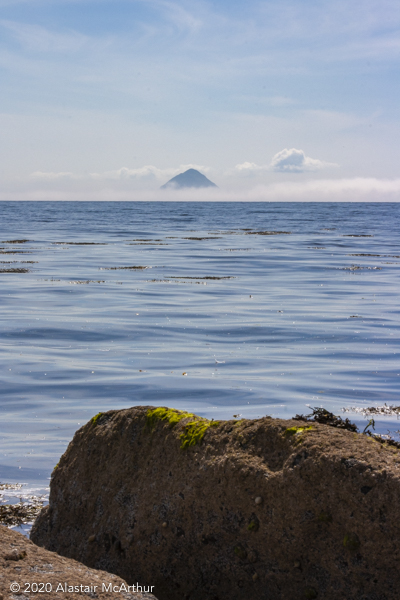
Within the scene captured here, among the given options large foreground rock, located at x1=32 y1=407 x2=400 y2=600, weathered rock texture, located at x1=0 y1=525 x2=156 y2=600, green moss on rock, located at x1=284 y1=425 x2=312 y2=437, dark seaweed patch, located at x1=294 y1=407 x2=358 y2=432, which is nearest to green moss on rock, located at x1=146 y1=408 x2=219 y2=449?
large foreground rock, located at x1=32 y1=407 x2=400 y2=600

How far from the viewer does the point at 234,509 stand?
3785 millimetres

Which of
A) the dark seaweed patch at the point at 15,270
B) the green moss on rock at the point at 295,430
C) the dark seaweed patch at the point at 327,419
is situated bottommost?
the dark seaweed patch at the point at 327,419

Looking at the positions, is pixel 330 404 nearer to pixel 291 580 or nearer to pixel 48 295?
pixel 291 580

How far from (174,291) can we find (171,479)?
15337mm

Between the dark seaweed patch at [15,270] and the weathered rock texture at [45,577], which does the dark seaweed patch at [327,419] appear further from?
the dark seaweed patch at [15,270]

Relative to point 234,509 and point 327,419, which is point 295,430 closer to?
point 234,509

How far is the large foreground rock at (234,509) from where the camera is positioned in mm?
3408

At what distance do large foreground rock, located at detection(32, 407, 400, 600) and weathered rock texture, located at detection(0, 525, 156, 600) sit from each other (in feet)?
1.68

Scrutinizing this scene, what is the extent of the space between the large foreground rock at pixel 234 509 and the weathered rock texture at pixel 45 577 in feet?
1.68

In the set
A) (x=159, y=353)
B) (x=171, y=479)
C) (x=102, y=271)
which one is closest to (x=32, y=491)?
(x=171, y=479)

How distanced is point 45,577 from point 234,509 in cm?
107

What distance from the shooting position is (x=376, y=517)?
132 inches

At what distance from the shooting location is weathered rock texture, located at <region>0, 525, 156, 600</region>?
10.4ft

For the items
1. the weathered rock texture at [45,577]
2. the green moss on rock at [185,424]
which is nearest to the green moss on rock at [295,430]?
the green moss on rock at [185,424]
